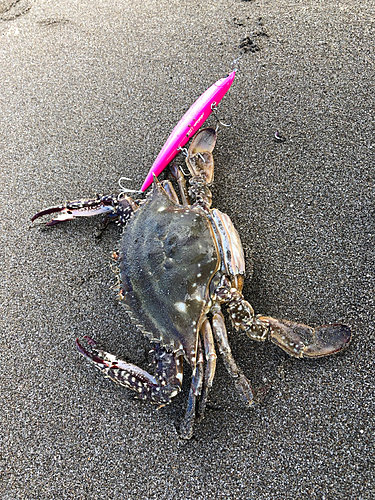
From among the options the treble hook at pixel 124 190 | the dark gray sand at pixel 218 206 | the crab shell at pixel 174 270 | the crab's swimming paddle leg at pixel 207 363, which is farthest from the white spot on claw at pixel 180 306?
the treble hook at pixel 124 190

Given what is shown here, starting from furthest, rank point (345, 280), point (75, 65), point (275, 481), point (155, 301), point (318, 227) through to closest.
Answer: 1. point (75, 65)
2. point (318, 227)
3. point (345, 280)
4. point (155, 301)
5. point (275, 481)

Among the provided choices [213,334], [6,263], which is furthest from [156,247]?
[6,263]

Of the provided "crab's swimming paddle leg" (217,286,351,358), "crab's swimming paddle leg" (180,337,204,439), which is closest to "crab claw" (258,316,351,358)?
"crab's swimming paddle leg" (217,286,351,358)

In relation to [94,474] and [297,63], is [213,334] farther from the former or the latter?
[297,63]

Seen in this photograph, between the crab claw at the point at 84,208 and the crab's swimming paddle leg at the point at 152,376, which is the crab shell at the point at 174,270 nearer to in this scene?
the crab's swimming paddle leg at the point at 152,376

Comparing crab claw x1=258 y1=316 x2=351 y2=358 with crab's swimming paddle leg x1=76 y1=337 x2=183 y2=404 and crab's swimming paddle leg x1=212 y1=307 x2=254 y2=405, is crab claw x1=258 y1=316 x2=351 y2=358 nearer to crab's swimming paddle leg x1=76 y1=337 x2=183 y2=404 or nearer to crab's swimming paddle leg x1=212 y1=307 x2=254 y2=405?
crab's swimming paddle leg x1=212 y1=307 x2=254 y2=405
